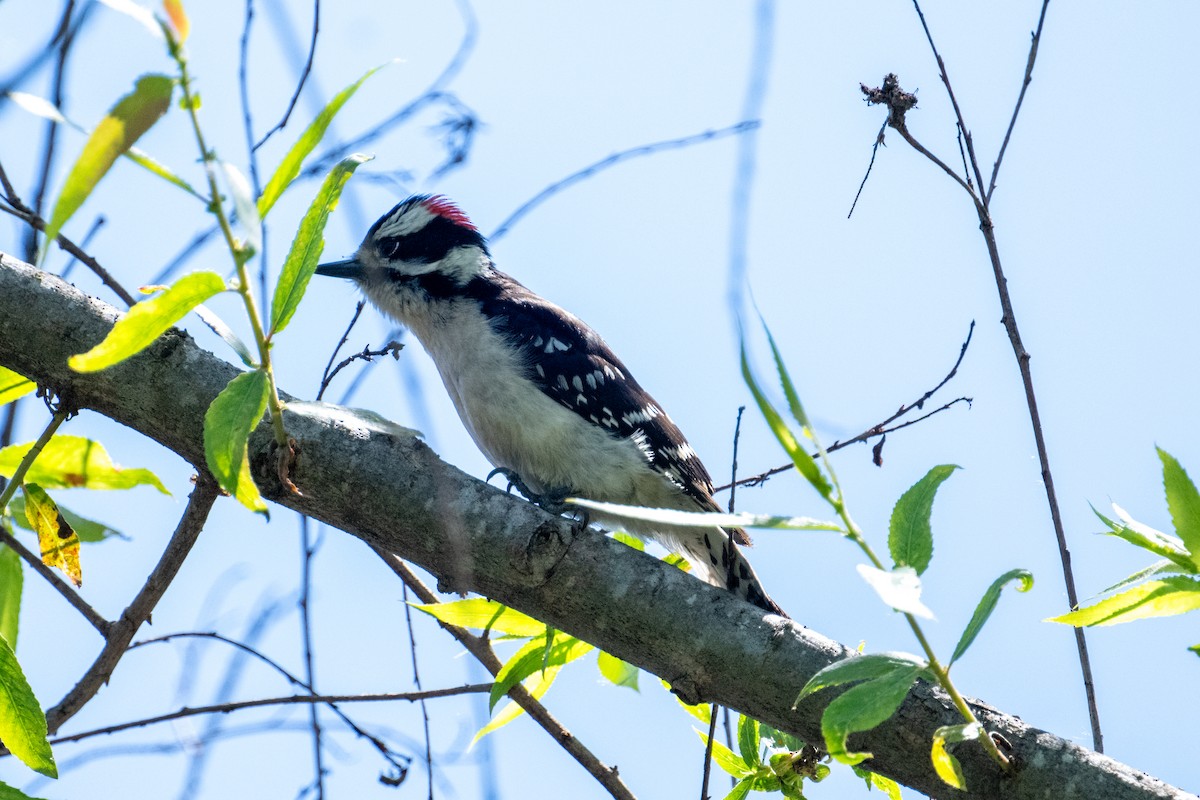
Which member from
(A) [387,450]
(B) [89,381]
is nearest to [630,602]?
(A) [387,450]

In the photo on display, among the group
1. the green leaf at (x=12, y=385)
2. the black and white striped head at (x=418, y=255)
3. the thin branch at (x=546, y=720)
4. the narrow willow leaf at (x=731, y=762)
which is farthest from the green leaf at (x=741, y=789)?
the black and white striped head at (x=418, y=255)

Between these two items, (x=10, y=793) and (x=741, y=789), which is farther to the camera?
(x=741, y=789)

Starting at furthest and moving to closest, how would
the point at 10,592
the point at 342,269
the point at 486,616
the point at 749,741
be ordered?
the point at 342,269 → the point at 486,616 → the point at 749,741 → the point at 10,592

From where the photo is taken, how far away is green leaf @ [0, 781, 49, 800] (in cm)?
199

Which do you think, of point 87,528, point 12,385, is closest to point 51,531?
point 87,528

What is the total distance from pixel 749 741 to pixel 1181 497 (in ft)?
4.09

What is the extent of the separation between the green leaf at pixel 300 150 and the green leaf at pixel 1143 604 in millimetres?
1677

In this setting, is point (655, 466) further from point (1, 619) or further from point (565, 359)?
point (1, 619)

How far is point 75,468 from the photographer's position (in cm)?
274

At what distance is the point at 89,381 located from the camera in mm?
2672

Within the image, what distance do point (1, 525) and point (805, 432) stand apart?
1.95 metres

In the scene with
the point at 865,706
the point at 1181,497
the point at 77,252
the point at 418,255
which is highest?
the point at 418,255

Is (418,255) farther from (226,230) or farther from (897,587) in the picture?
(897,587)

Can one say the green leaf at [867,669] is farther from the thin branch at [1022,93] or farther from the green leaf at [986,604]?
the thin branch at [1022,93]
